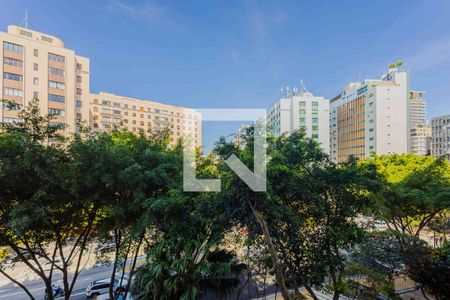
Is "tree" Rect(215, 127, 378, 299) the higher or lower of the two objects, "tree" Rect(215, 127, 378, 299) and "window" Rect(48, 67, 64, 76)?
the lower

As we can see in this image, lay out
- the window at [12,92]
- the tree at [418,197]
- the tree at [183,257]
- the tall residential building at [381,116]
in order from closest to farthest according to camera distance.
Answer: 1. the tree at [183,257]
2. the tree at [418,197]
3. the window at [12,92]
4. the tall residential building at [381,116]

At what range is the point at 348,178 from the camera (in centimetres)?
555

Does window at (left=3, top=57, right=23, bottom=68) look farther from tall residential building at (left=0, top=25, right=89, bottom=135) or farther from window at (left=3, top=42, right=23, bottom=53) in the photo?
window at (left=3, top=42, right=23, bottom=53)

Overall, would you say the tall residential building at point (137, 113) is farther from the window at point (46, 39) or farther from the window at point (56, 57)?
the window at point (46, 39)

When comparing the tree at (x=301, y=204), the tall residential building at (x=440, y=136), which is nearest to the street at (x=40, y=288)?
the tree at (x=301, y=204)

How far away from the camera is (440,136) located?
63.7 m

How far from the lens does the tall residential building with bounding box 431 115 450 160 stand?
61.4m

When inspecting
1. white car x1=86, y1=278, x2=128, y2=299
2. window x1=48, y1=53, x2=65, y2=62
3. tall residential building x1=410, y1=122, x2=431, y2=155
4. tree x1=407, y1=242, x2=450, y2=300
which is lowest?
white car x1=86, y1=278, x2=128, y2=299

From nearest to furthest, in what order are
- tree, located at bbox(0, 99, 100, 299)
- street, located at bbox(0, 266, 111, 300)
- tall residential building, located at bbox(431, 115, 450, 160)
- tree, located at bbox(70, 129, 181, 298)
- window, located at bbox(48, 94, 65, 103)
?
1. tree, located at bbox(0, 99, 100, 299)
2. tree, located at bbox(70, 129, 181, 298)
3. street, located at bbox(0, 266, 111, 300)
4. window, located at bbox(48, 94, 65, 103)
5. tall residential building, located at bbox(431, 115, 450, 160)

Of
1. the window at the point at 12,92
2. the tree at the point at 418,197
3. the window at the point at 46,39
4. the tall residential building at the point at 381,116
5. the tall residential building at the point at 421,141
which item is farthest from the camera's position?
the tall residential building at the point at 421,141

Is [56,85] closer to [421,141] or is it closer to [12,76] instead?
[12,76]

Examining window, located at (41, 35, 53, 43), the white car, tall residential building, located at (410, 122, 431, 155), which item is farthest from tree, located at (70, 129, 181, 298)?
tall residential building, located at (410, 122, 431, 155)

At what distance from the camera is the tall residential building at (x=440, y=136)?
61.4 m

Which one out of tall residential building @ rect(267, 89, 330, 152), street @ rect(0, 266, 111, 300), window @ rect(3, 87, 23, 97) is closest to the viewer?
street @ rect(0, 266, 111, 300)
